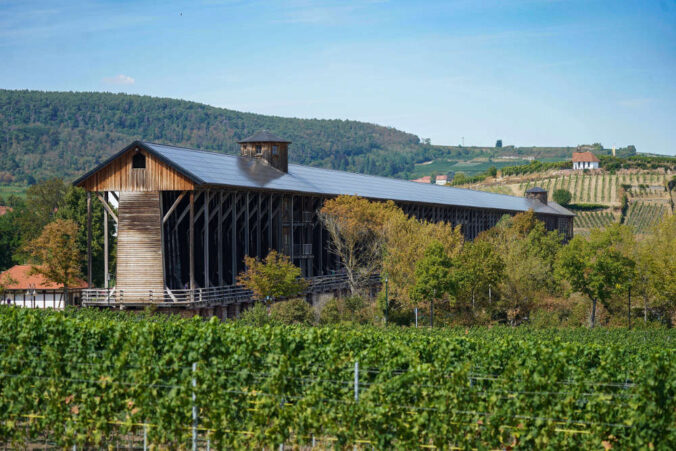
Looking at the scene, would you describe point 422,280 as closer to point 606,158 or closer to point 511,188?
point 511,188

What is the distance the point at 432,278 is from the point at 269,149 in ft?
68.5

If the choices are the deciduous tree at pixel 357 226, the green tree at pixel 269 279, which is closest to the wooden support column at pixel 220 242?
the green tree at pixel 269 279

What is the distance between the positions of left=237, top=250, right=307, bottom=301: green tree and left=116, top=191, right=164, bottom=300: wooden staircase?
18.1 feet

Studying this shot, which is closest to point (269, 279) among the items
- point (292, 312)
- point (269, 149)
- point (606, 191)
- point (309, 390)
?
point (292, 312)

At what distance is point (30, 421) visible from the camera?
21.8m

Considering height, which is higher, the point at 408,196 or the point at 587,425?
the point at 408,196

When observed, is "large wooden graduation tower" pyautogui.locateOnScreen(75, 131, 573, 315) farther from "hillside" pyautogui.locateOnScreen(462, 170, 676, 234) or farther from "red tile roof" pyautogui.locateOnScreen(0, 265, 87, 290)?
"hillside" pyautogui.locateOnScreen(462, 170, 676, 234)

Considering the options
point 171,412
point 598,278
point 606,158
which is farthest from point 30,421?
point 606,158

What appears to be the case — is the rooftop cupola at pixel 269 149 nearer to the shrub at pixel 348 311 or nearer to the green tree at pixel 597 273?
the shrub at pixel 348 311

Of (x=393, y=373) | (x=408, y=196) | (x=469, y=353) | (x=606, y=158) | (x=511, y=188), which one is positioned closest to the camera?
(x=393, y=373)

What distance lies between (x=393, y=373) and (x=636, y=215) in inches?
5108

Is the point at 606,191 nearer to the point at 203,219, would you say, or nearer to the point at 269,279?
the point at 203,219

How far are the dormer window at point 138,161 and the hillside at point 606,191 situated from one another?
330 feet

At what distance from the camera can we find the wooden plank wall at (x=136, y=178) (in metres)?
44.5
